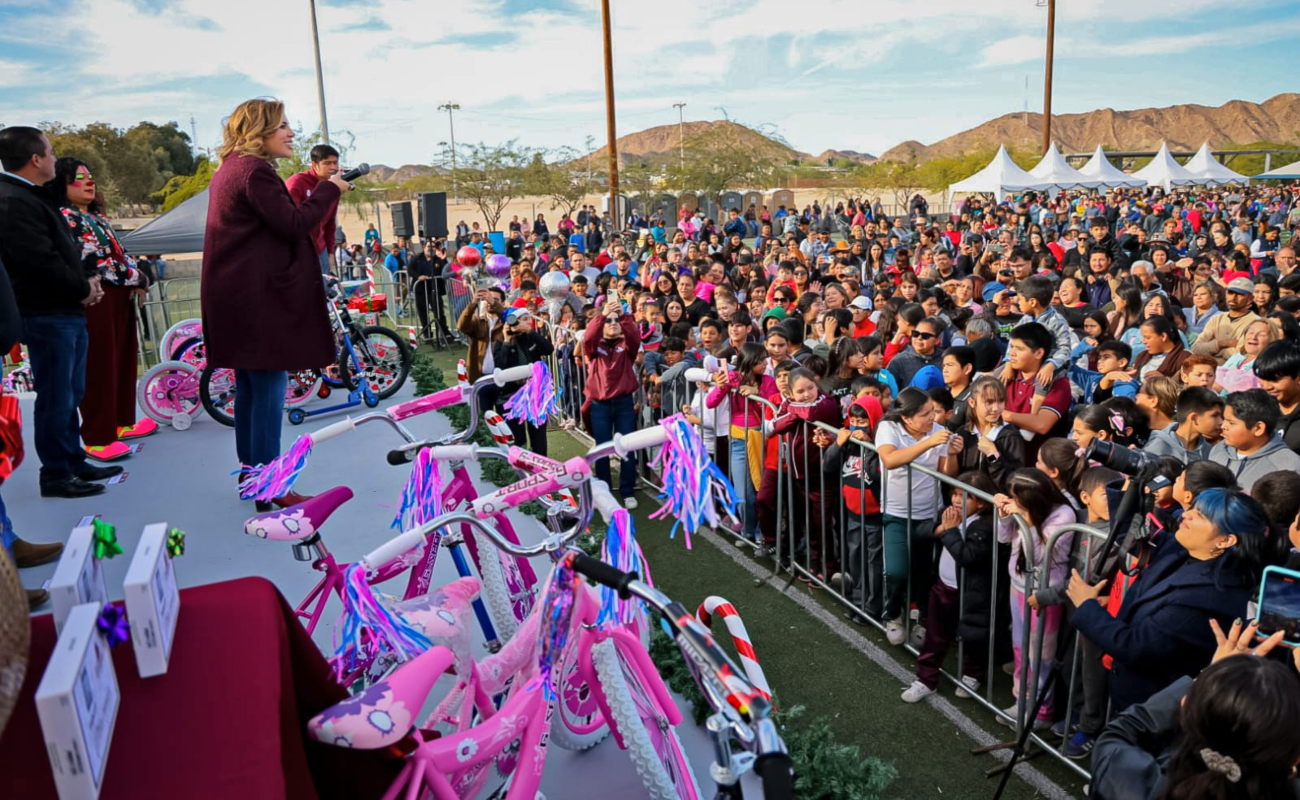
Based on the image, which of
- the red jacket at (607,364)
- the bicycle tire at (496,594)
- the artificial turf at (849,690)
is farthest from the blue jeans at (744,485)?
the bicycle tire at (496,594)

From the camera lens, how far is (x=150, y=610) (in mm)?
1307

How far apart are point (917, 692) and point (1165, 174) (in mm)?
34857

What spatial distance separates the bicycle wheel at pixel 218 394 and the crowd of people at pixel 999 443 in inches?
78.9

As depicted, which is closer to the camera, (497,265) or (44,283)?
(44,283)

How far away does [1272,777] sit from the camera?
185 cm

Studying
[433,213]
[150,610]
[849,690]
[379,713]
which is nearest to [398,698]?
[379,713]

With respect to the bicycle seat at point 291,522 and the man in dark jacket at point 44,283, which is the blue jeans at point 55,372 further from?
the bicycle seat at point 291,522

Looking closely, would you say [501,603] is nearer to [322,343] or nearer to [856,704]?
[856,704]

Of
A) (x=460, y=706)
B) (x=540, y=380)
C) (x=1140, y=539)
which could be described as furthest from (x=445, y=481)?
(x=1140, y=539)

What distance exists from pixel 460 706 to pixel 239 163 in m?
2.73

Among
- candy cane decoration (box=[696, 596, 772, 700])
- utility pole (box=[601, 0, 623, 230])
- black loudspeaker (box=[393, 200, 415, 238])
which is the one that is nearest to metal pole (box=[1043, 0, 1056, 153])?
utility pole (box=[601, 0, 623, 230])

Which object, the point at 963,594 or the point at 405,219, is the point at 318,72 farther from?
the point at 963,594

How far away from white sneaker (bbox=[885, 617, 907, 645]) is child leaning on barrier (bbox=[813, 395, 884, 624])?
16cm

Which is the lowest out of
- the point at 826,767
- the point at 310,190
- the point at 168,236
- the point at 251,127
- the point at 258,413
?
the point at 826,767
